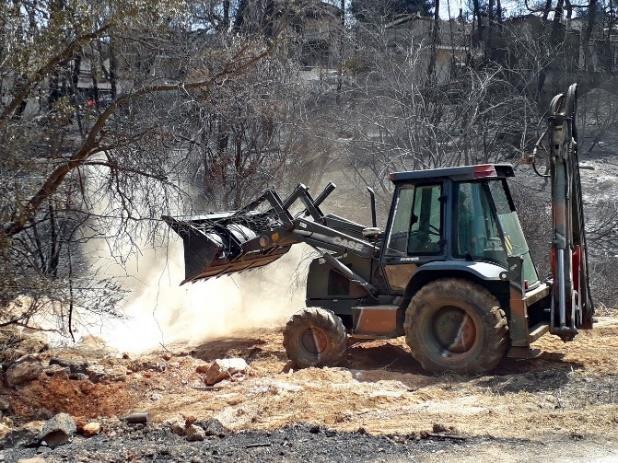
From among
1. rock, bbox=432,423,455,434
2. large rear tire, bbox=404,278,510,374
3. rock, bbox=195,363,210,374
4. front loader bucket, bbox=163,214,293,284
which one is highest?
front loader bucket, bbox=163,214,293,284

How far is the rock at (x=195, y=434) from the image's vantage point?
289 inches

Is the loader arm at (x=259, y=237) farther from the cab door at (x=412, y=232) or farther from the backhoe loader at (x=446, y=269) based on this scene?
the cab door at (x=412, y=232)

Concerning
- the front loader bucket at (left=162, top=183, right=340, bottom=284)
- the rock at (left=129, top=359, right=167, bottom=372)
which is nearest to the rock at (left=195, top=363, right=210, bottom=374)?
the rock at (left=129, top=359, right=167, bottom=372)

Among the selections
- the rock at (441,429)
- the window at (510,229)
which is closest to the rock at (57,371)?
the rock at (441,429)

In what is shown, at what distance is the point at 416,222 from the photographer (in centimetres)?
997

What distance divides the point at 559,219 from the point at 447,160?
7833mm

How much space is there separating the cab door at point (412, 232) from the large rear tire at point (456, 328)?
17.1 inches

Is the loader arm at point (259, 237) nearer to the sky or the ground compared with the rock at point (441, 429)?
nearer to the sky

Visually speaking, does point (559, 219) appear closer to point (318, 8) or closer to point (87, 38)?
point (87, 38)

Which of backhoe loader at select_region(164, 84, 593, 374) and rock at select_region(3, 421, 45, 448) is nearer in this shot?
rock at select_region(3, 421, 45, 448)

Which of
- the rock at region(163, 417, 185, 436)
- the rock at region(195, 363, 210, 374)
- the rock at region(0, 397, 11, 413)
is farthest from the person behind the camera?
the rock at region(195, 363, 210, 374)

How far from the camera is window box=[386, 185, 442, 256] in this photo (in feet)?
32.1

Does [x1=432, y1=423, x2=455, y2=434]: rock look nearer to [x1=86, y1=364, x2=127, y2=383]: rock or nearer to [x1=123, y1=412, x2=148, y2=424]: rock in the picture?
[x1=123, y1=412, x2=148, y2=424]: rock

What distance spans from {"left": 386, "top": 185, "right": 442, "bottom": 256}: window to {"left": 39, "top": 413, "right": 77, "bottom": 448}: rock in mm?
4199
